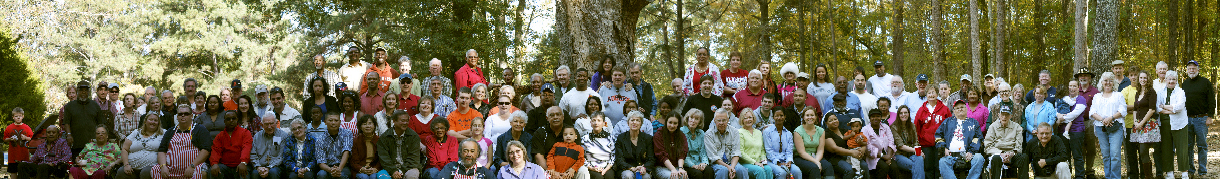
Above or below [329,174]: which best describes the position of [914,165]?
below

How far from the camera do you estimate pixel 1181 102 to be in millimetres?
8305

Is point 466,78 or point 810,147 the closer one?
point 810,147

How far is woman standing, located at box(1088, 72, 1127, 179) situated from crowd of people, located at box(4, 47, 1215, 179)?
0.04ft

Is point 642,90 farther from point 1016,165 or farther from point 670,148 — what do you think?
point 1016,165

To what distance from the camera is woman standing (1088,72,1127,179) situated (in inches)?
328

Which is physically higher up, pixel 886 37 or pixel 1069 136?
pixel 886 37

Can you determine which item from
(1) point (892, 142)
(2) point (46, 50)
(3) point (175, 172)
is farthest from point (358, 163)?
(2) point (46, 50)

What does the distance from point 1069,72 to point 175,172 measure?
20628 millimetres

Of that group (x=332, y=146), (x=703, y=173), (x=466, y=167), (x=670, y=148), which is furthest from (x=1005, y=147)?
(x=332, y=146)

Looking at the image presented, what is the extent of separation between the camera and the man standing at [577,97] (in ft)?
26.8

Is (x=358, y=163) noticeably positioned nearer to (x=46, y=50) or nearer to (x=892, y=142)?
(x=892, y=142)

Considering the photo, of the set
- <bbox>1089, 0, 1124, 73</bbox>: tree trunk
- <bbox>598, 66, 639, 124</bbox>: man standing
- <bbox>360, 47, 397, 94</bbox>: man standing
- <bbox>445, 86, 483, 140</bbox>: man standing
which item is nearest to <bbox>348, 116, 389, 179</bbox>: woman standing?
<bbox>445, 86, 483, 140</bbox>: man standing

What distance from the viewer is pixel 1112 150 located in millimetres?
8344

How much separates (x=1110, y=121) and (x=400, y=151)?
21.5 feet
